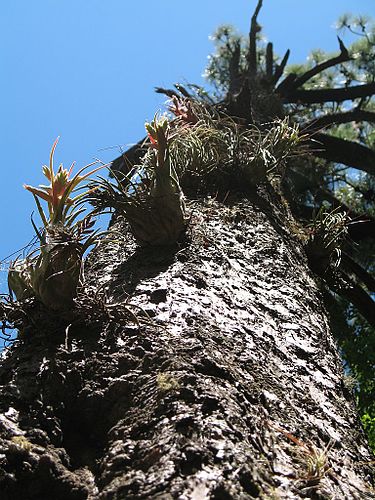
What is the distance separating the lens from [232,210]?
2348mm

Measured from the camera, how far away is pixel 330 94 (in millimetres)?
6617

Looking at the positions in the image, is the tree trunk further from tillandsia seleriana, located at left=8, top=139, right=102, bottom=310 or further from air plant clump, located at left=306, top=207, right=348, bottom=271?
air plant clump, located at left=306, top=207, right=348, bottom=271

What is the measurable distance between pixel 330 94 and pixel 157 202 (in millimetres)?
5195

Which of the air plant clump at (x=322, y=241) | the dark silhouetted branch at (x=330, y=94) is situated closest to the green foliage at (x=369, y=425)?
the air plant clump at (x=322, y=241)

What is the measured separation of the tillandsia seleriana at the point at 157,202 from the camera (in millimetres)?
1937

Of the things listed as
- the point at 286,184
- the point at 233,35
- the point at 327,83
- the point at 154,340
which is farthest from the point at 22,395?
the point at 233,35

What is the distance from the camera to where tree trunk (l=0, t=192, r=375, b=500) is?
1.00 metres

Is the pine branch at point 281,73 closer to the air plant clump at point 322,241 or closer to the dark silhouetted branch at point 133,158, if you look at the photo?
the dark silhouetted branch at point 133,158

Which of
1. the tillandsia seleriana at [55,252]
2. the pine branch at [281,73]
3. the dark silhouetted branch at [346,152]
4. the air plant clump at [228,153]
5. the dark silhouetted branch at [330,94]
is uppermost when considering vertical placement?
the pine branch at [281,73]

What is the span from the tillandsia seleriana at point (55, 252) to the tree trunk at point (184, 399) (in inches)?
4.0

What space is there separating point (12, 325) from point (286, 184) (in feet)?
7.41

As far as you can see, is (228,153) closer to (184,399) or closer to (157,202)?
(157,202)

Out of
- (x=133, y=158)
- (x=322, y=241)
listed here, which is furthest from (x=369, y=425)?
(x=133, y=158)

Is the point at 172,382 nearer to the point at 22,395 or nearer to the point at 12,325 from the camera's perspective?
the point at 22,395
